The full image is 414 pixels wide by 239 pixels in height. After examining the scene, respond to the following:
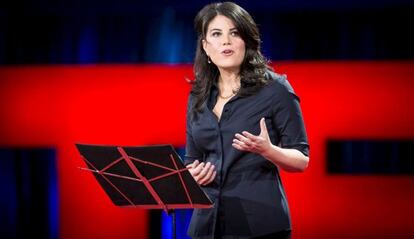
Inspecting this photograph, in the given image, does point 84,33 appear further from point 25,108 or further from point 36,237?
point 36,237

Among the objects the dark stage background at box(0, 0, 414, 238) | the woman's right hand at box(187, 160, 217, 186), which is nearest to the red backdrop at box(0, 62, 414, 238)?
the dark stage background at box(0, 0, 414, 238)

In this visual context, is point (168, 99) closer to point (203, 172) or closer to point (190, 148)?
point (190, 148)

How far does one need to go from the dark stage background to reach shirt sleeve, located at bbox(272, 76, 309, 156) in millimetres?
1626

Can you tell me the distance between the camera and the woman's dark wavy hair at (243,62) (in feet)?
7.14

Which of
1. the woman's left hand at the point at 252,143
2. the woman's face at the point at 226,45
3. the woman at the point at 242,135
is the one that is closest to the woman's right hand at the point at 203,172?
the woman at the point at 242,135

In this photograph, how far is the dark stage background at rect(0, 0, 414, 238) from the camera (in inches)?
149

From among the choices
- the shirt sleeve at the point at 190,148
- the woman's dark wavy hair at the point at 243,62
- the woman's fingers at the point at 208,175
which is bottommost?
the woman's fingers at the point at 208,175

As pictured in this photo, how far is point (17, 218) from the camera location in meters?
4.23

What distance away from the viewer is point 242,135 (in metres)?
2.04

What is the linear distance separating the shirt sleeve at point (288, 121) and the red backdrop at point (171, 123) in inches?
64.0

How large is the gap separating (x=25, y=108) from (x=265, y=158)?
233cm

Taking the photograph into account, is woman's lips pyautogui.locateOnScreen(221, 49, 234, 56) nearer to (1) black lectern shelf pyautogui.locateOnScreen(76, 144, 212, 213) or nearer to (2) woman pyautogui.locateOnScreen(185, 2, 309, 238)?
(2) woman pyautogui.locateOnScreen(185, 2, 309, 238)

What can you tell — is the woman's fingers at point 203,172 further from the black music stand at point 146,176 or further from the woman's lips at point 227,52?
the woman's lips at point 227,52

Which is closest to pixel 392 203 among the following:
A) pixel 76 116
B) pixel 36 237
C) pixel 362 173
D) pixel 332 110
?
pixel 362 173
